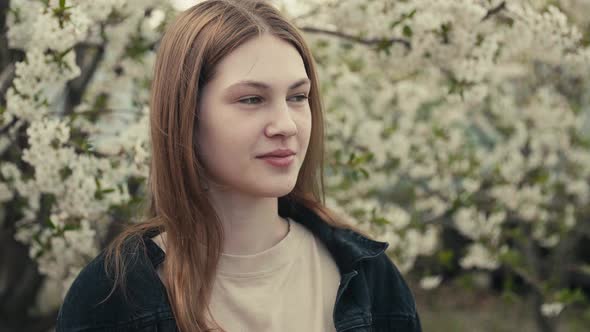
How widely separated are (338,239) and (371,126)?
2031 millimetres

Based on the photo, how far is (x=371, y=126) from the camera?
3953 mm

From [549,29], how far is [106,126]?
2214mm

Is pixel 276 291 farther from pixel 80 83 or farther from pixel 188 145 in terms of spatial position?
pixel 80 83

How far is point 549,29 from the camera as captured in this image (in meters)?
2.88

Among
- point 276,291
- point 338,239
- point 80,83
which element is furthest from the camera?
point 80,83

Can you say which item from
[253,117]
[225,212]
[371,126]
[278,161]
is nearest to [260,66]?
[253,117]

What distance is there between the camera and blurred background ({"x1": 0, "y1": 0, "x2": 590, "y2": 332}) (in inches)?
103

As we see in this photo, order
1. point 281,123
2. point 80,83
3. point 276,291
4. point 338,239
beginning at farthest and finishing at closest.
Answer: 1. point 80,83
2. point 338,239
3. point 276,291
4. point 281,123

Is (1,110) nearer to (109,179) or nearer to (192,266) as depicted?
(109,179)

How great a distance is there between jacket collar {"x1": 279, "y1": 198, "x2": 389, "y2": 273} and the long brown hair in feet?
1.17

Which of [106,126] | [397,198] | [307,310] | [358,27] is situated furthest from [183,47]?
[397,198]

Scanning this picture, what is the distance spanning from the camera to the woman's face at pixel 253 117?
169cm

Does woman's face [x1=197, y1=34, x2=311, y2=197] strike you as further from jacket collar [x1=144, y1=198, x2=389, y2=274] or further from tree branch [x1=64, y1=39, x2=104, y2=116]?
tree branch [x1=64, y1=39, x2=104, y2=116]

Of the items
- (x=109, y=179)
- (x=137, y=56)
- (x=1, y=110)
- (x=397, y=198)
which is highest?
(x=137, y=56)
